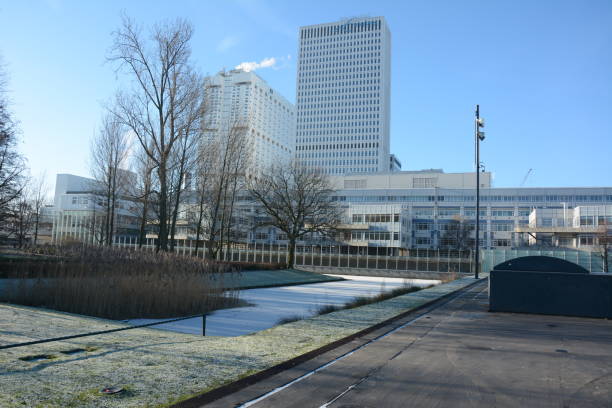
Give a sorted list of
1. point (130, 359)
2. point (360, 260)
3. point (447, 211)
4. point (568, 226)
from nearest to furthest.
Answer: point (130, 359) < point (360, 260) < point (568, 226) < point (447, 211)

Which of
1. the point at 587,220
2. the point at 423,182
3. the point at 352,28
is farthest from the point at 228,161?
the point at 352,28

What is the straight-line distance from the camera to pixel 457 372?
691cm

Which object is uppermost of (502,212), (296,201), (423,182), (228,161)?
(423,182)

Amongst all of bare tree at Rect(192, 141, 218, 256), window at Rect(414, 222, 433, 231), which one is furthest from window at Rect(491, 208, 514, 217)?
bare tree at Rect(192, 141, 218, 256)

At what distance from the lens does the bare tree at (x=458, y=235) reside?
85613 mm

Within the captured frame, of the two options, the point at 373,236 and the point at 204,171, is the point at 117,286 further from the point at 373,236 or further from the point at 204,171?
the point at 373,236

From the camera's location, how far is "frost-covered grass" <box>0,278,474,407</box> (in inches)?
210

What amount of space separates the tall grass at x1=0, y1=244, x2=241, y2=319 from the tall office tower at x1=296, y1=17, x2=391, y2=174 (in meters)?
171

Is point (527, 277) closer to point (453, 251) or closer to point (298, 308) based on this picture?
Result: point (298, 308)

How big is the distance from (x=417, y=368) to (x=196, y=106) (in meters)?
24.8

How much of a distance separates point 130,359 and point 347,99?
626 ft

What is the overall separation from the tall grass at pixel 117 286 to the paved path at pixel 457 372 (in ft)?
25.1

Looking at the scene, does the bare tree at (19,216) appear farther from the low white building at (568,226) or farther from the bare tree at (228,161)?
the low white building at (568,226)

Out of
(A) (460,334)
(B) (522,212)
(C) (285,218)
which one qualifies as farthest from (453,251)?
(A) (460,334)
